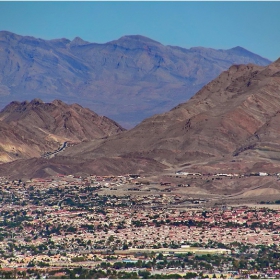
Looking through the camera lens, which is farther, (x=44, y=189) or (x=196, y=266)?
(x=44, y=189)

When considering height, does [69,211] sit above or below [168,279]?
above

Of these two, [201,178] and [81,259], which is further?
[201,178]

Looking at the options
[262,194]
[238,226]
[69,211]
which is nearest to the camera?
[238,226]

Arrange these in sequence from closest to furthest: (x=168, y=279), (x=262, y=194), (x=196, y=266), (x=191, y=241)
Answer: (x=168, y=279) < (x=196, y=266) < (x=191, y=241) < (x=262, y=194)

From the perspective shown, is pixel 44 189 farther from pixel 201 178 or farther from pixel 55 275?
pixel 55 275

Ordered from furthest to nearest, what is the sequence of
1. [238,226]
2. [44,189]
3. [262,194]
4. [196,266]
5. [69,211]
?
[44,189] → [262,194] → [69,211] → [238,226] → [196,266]

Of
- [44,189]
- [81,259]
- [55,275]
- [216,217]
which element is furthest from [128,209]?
[55,275]

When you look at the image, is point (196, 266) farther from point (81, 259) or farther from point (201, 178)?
point (201, 178)

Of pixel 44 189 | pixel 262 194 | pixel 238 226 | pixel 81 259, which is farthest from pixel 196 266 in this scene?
pixel 44 189

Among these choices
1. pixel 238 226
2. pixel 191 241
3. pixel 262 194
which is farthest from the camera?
pixel 262 194

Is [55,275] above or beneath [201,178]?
beneath
